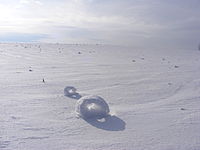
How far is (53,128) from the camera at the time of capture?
11.8 feet

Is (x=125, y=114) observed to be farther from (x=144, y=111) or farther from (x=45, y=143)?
(x=45, y=143)

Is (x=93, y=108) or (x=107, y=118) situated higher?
(x=93, y=108)

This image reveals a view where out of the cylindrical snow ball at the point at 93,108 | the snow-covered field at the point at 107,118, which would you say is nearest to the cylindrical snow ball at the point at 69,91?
the snow-covered field at the point at 107,118

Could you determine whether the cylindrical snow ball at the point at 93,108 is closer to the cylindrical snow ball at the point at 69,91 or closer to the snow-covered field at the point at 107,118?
the snow-covered field at the point at 107,118

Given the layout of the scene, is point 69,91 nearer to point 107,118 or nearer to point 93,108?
point 93,108

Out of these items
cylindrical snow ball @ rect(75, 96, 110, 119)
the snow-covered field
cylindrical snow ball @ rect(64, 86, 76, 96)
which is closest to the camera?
the snow-covered field

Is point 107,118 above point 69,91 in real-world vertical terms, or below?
below

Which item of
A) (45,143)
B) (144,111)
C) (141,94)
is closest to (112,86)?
(141,94)

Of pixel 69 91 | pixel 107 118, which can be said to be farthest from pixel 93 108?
pixel 69 91

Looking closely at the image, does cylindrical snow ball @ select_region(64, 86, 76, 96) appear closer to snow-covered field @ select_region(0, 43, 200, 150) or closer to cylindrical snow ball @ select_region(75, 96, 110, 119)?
snow-covered field @ select_region(0, 43, 200, 150)

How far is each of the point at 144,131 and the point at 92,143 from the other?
0.73m

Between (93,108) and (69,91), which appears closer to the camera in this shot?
(93,108)

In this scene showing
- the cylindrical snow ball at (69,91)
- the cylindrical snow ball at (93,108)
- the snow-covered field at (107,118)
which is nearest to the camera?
the snow-covered field at (107,118)

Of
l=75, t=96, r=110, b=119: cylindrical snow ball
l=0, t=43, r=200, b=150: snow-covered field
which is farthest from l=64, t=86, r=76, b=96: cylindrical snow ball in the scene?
l=75, t=96, r=110, b=119: cylindrical snow ball
